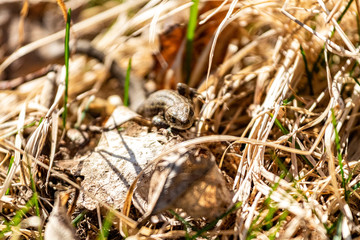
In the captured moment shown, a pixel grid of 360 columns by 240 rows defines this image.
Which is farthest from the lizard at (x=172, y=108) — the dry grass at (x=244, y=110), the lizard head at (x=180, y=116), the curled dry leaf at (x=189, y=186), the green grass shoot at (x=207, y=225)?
the green grass shoot at (x=207, y=225)

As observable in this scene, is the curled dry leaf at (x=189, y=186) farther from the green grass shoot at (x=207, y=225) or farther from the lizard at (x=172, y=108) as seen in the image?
the lizard at (x=172, y=108)

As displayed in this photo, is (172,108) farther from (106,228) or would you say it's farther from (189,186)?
(106,228)

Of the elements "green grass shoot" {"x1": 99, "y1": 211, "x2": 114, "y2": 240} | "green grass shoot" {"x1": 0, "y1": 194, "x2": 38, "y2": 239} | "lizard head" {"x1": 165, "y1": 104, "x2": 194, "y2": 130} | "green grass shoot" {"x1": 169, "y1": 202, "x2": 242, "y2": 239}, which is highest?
"lizard head" {"x1": 165, "y1": 104, "x2": 194, "y2": 130}

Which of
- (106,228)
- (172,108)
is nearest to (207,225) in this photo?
(106,228)

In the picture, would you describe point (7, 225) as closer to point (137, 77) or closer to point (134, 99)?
point (134, 99)

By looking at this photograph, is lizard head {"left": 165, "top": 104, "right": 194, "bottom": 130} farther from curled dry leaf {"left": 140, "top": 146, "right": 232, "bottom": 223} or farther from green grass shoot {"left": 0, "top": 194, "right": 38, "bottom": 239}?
green grass shoot {"left": 0, "top": 194, "right": 38, "bottom": 239}

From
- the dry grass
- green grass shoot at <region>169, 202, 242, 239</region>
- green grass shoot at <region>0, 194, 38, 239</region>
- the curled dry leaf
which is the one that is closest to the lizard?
the dry grass

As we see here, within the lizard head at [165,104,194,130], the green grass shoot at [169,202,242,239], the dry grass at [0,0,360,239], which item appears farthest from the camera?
the lizard head at [165,104,194,130]
